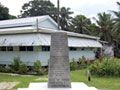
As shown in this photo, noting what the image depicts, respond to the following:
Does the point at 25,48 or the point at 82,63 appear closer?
the point at 25,48

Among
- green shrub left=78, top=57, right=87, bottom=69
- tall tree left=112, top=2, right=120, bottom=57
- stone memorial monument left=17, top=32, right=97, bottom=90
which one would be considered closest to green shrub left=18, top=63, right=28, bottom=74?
green shrub left=78, top=57, right=87, bottom=69

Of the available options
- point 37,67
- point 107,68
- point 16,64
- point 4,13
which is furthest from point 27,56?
point 4,13

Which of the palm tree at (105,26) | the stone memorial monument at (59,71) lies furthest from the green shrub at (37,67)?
the palm tree at (105,26)

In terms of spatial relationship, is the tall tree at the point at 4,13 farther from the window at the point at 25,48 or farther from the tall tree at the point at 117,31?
the window at the point at 25,48

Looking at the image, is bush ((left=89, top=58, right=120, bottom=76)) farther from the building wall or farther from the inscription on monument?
the inscription on monument

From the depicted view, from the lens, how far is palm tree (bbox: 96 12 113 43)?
4508 centimetres

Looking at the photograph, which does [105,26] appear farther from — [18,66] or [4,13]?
[18,66]

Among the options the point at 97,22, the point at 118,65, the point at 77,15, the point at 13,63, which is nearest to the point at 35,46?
the point at 13,63

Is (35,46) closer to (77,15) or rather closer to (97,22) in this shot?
(97,22)

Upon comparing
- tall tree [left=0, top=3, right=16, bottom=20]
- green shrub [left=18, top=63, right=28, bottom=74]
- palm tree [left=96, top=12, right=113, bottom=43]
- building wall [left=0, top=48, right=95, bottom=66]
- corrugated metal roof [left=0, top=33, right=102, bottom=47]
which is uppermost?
tall tree [left=0, top=3, right=16, bottom=20]

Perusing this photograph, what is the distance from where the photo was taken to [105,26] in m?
45.2

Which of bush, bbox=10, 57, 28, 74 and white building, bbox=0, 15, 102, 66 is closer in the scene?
bush, bbox=10, 57, 28, 74

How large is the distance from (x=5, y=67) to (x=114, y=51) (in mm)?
24992

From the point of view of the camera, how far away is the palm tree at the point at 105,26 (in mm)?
45084
